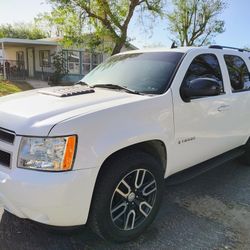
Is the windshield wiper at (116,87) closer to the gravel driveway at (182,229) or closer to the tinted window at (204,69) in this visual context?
the tinted window at (204,69)

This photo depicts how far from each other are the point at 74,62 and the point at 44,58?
9.45ft

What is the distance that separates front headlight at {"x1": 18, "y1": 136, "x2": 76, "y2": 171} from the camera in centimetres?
253

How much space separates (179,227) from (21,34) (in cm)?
5967

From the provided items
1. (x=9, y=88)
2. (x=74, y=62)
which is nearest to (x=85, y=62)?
(x=74, y=62)

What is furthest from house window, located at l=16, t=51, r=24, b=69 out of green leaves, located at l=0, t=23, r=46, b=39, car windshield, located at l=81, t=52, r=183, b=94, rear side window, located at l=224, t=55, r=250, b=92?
rear side window, located at l=224, t=55, r=250, b=92

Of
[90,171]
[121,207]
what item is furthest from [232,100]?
[90,171]

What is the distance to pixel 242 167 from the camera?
214 inches

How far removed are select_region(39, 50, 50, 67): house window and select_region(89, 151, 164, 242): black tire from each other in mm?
23607

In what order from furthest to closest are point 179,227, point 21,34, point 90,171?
point 21,34
point 179,227
point 90,171

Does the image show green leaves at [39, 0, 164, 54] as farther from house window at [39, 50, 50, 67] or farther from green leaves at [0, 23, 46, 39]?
green leaves at [0, 23, 46, 39]

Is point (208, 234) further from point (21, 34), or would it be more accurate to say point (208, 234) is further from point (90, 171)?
point (21, 34)

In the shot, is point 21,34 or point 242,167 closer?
point 242,167

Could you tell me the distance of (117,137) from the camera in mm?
2764

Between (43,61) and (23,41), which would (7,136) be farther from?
(43,61)
